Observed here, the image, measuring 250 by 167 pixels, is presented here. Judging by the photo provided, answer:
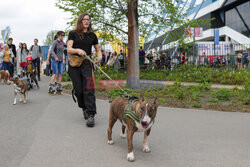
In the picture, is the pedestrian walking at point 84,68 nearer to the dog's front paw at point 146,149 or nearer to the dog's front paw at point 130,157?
the dog's front paw at point 146,149

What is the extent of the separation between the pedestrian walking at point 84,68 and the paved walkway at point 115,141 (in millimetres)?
473

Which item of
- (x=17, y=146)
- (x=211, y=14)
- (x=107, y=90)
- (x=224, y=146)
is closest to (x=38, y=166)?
(x=17, y=146)

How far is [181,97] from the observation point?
27.6 ft

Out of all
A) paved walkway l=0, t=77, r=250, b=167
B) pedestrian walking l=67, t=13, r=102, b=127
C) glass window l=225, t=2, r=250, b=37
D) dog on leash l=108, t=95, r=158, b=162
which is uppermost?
glass window l=225, t=2, r=250, b=37

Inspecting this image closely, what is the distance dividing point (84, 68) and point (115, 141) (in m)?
1.88

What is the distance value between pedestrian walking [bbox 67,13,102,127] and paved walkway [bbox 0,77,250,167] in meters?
0.47

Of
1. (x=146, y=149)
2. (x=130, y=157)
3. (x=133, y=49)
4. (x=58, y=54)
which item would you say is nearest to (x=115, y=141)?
(x=146, y=149)

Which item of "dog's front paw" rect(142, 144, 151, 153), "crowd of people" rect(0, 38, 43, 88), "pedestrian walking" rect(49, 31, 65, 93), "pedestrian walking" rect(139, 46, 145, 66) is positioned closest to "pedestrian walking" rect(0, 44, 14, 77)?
"crowd of people" rect(0, 38, 43, 88)

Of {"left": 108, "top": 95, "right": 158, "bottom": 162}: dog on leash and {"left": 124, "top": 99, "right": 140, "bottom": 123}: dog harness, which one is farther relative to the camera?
{"left": 124, "top": 99, "right": 140, "bottom": 123}: dog harness

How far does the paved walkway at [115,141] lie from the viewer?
3.54 meters

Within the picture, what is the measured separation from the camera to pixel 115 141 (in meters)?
4.45

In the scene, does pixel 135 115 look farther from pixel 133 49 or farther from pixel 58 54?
pixel 133 49

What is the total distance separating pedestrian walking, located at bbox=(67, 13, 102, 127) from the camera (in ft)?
17.8

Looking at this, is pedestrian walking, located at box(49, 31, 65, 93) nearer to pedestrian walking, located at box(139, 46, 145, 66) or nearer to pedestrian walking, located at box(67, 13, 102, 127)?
pedestrian walking, located at box(67, 13, 102, 127)
